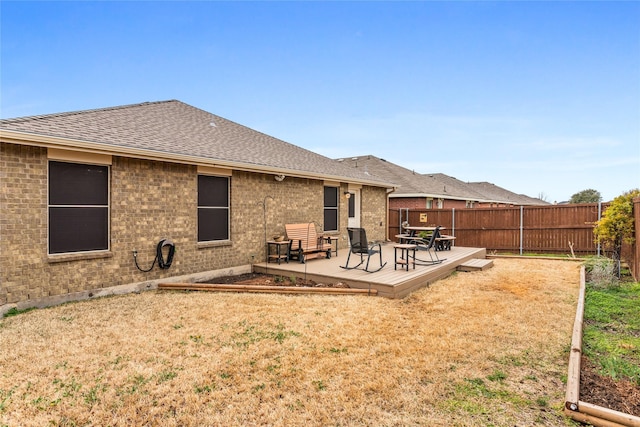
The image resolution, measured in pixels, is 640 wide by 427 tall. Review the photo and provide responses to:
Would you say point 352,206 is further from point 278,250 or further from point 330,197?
point 278,250

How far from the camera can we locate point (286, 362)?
3.82 meters

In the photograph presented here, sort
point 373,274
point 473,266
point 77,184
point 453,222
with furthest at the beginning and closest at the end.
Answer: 1. point 453,222
2. point 473,266
3. point 373,274
4. point 77,184

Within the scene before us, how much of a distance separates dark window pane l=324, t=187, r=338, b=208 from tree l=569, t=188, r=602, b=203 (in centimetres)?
4674

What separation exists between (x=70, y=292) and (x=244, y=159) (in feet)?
15.7

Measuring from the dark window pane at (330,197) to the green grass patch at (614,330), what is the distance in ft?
25.2

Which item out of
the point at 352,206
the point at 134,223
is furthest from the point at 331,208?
the point at 134,223

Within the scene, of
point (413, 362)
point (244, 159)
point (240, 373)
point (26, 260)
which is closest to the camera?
point (240, 373)

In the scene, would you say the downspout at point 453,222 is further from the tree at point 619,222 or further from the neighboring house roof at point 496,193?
the neighboring house roof at point 496,193

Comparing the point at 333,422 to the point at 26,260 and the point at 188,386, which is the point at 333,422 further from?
the point at 26,260

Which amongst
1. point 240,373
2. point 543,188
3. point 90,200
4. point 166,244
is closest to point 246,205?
point 166,244

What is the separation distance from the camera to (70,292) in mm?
6242

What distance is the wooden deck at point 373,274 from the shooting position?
7.02m

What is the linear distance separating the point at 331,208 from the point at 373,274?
16.2ft

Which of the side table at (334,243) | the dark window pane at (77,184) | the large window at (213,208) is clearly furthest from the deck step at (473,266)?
the dark window pane at (77,184)
